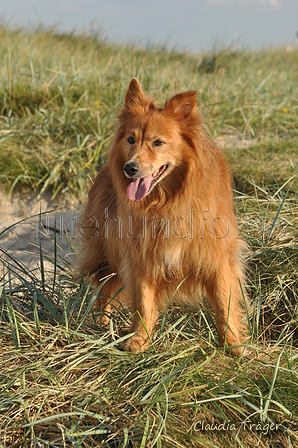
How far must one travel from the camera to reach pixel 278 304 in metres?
3.77

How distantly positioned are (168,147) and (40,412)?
1.60 m

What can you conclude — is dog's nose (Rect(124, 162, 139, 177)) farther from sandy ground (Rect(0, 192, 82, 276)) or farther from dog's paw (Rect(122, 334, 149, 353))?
sandy ground (Rect(0, 192, 82, 276))

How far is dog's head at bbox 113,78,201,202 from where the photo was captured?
2.94m

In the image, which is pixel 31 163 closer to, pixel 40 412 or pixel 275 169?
pixel 275 169

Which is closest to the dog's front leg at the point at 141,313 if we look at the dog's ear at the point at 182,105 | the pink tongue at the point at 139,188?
the pink tongue at the point at 139,188

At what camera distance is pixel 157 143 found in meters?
2.99

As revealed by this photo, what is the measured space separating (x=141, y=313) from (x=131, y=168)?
0.94m

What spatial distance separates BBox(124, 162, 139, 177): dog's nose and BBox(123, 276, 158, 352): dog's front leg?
69 centimetres

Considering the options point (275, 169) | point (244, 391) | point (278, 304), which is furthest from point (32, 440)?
point (275, 169)

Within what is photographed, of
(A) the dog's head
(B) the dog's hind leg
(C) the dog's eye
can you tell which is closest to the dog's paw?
(B) the dog's hind leg

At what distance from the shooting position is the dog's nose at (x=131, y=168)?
2.89 m

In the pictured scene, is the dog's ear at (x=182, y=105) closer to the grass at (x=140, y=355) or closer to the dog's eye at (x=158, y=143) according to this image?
the dog's eye at (x=158, y=143)

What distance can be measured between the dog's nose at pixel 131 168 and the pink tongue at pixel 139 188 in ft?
0.28

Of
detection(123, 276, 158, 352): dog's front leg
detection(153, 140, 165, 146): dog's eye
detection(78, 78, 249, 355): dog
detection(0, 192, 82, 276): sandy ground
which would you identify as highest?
detection(153, 140, 165, 146): dog's eye
